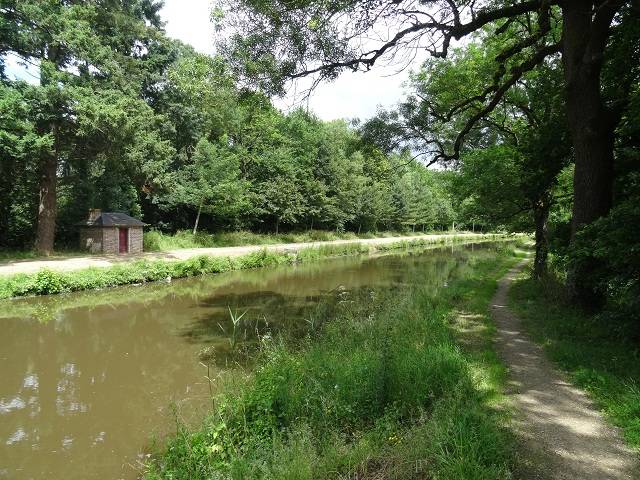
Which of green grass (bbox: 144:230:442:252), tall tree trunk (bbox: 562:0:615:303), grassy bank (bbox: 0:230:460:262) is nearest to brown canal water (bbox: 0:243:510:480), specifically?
tall tree trunk (bbox: 562:0:615:303)

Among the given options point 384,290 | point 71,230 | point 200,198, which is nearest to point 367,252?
point 200,198

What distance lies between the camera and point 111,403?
22.1 ft

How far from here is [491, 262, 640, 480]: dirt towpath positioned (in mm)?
3455

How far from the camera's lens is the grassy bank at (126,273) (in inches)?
558

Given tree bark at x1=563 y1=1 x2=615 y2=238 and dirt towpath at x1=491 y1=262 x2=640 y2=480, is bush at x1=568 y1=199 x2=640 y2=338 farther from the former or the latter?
tree bark at x1=563 y1=1 x2=615 y2=238

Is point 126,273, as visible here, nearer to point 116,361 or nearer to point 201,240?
point 116,361

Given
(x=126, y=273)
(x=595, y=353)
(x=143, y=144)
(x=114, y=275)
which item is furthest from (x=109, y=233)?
(x=595, y=353)

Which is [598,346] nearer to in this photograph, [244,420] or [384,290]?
[244,420]

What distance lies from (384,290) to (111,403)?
1157cm

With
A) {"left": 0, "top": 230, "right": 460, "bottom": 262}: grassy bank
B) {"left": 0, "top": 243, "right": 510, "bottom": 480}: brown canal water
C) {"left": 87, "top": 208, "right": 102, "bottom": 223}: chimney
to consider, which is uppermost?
{"left": 87, "top": 208, "right": 102, "bottom": 223}: chimney

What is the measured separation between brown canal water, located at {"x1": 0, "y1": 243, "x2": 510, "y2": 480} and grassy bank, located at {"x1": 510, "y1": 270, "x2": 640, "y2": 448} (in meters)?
5.34

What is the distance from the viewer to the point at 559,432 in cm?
407

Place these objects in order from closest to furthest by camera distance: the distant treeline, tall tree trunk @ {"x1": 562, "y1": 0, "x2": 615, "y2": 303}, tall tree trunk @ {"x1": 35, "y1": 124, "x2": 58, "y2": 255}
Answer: tall tree trunk @ {"x1": 562, "y1": 0, "x2": 615, "y2": 303} < the distant treeline < tall tree trunk @ {"x1": 35, "y1": 124, "x2": 58, "y2": 255}

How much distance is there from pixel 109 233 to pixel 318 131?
1084 inches
